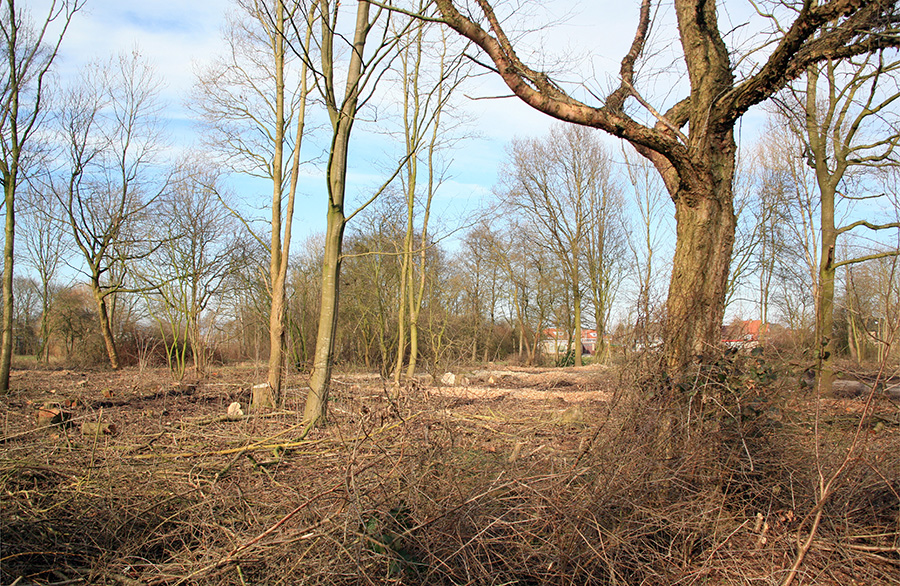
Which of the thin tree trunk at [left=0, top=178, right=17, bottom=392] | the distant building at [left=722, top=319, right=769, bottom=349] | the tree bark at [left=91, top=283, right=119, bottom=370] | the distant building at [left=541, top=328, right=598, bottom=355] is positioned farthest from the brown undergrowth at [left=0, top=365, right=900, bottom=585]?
the distant building at [left=541, top=328, right=598, bottom=355]

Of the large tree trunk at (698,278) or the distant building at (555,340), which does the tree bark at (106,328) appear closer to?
the distant building at (555,340)

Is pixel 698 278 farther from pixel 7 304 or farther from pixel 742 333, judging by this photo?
pixel 7 304

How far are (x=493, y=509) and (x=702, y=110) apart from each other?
11.1ft

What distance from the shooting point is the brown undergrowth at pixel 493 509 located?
2.80 meters

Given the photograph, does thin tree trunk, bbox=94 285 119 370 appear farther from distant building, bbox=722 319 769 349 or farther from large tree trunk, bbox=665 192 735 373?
distant building, bbox=722 319 769 349

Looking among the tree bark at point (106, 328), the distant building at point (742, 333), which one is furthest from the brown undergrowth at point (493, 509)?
the tree bark at point (106, 328)

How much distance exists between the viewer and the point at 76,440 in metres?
4.93

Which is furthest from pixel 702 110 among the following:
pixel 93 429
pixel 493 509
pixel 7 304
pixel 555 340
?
pixel 555 340

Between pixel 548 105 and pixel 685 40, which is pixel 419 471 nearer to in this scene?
pixel 548 105

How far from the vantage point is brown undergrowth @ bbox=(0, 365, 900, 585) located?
2805mm

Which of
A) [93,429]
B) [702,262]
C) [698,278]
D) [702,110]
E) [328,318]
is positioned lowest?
[93,429]

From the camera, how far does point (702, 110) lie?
4.14 meters

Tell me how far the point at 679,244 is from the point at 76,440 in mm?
5626

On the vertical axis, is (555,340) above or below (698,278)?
below
